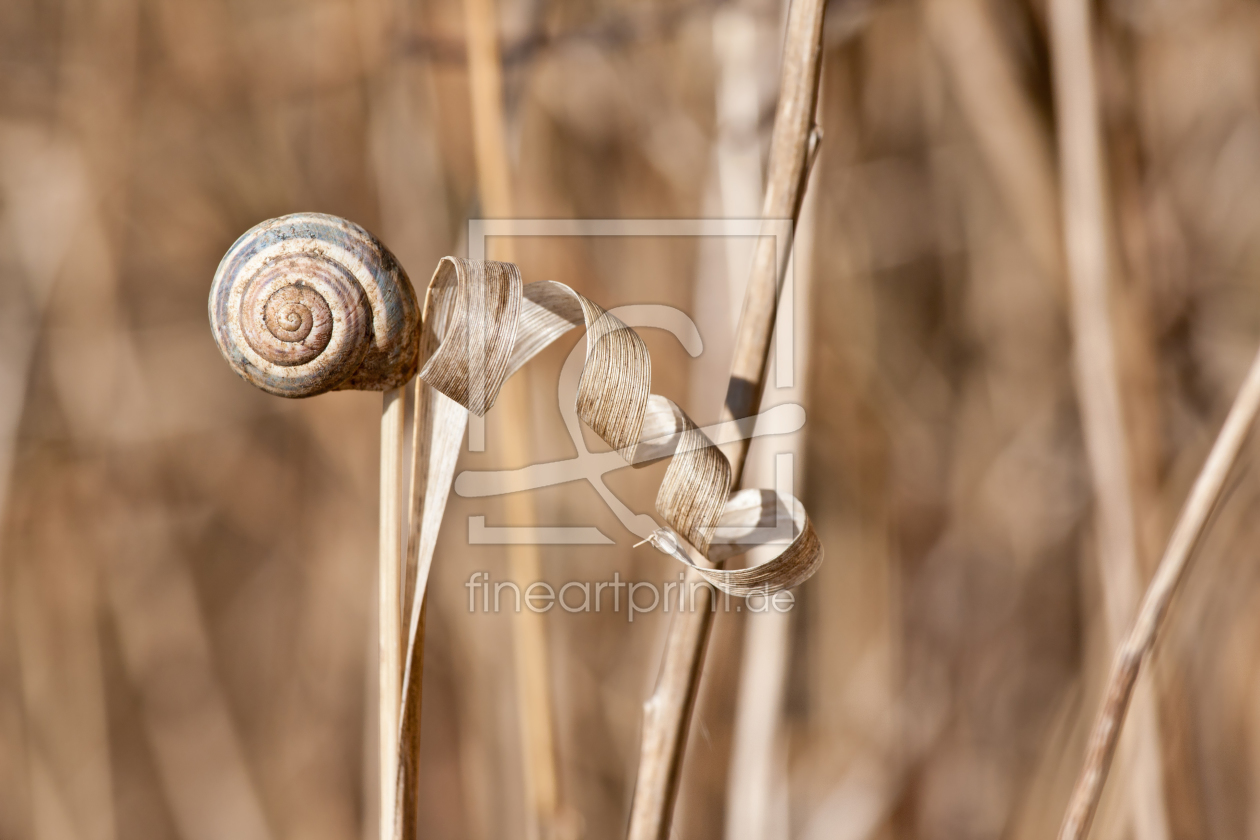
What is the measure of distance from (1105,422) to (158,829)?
154cm

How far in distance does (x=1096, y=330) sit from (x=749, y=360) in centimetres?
52

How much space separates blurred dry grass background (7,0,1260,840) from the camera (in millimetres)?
929

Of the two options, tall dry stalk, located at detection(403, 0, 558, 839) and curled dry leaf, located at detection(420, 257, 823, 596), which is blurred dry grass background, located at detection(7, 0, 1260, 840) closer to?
tall dry stalk, located at detection(403, 0, 558, 839)

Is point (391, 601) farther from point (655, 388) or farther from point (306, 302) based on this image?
point (655, 388)

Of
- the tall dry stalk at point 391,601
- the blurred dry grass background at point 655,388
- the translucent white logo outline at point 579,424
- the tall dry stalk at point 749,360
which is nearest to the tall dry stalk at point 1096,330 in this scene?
the blurred dry grass background at point 655,388

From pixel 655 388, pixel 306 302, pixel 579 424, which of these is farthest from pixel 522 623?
pixel 655 388

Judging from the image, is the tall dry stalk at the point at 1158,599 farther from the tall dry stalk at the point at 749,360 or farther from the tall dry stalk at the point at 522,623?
the tall dry stalk at the point at 522,623

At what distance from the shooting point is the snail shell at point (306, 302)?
28 cm

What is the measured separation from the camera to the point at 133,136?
3.44 ft

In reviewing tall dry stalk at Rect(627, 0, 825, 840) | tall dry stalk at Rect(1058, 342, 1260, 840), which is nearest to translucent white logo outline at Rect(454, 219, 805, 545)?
tall dry stalk at Rect(627, 0, 825, 840)

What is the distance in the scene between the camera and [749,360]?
33cm

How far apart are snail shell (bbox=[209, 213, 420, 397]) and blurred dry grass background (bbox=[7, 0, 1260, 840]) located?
24.7 inches

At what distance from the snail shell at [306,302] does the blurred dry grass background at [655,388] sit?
626mm

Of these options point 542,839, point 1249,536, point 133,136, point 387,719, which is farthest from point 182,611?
point 1249,536
